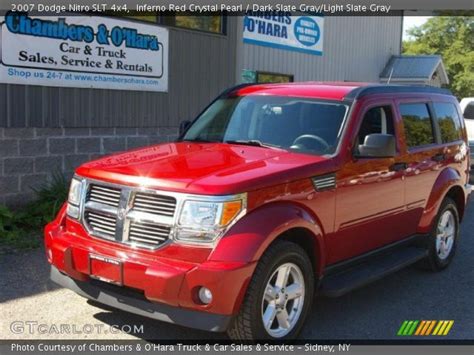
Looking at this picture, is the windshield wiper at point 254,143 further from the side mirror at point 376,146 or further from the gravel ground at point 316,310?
the gravel ground at point 316,310

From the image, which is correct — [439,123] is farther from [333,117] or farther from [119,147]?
[119,147]

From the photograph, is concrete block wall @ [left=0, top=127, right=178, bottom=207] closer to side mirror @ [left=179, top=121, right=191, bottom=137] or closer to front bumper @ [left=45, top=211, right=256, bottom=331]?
side mirror @ [left=179, top=121, right=191, bottom=137]

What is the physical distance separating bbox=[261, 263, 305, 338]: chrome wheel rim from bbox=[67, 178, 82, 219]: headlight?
1.54 metres

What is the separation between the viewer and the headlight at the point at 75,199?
173 inches

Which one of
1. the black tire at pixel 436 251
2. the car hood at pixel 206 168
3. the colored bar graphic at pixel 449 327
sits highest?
the car hood at pixel 206 168

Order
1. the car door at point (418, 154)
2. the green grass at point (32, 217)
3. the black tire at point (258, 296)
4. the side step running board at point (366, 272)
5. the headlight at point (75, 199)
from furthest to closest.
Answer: the green grass at point (32, 217), the car door at point (418, 154), the side step running board at point (366, 272), the headlight at point (75, 199), the black tire at point (258, 296)

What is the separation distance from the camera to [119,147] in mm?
8914

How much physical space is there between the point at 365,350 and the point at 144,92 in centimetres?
604

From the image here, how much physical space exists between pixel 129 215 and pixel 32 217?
3.87m

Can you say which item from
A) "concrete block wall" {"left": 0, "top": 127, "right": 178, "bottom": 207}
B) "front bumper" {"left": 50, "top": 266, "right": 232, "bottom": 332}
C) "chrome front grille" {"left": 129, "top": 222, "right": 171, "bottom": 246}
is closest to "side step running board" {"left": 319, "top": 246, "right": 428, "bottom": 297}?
"front bumper" {"left": 50, "top": 266, "right": 232, "bottom": 332}

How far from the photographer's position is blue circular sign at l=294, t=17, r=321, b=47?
1366 centimetres

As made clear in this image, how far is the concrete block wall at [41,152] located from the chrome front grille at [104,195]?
3658mm

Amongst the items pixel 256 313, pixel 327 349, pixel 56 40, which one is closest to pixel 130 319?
pixel 256 313

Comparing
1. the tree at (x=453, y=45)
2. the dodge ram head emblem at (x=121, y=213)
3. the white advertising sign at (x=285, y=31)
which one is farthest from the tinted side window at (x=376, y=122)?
the tree at (x=453, y=45)
